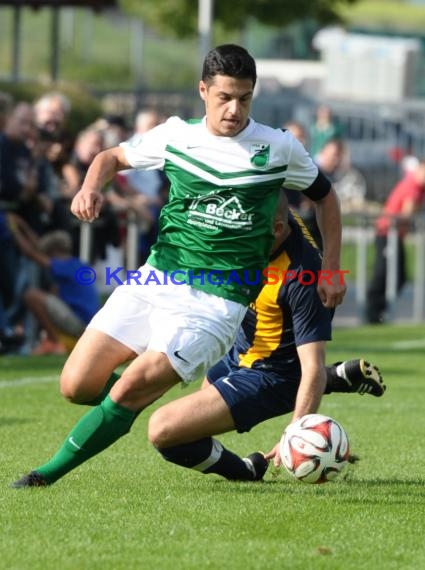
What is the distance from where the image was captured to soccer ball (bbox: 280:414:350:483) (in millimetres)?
7293

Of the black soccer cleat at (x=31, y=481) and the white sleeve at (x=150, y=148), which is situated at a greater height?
the white sleeve at (x=150, y=148)

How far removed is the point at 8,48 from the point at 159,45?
5386 mm

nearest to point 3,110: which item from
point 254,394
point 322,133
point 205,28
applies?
point 205,28

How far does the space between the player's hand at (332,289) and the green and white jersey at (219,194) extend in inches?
12.7

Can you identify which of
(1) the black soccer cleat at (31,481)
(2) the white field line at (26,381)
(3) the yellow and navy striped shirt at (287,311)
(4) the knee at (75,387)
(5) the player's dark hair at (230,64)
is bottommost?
(2) the white field line at (26,381)

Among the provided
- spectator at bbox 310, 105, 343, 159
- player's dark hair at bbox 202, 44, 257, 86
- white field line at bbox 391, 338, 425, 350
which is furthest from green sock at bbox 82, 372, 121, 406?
spectator at bbox 310, 105, 343, 159

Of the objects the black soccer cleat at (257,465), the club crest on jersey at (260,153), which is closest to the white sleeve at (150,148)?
the club crest on jersey at (260,153)

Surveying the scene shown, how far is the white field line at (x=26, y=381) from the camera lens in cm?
1216

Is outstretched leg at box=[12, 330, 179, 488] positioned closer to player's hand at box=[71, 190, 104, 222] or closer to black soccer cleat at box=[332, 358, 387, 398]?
player's hand at box=[71, 190, 104, 222]

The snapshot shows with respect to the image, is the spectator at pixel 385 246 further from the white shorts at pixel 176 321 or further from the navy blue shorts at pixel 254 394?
the white shorts at pixel 176 321

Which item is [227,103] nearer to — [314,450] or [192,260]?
[192,260]

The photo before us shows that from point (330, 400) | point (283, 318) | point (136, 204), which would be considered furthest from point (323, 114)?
point (283, 318)

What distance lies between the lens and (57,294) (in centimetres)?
1500

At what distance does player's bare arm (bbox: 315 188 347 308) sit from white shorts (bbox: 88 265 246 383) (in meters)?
0.45
